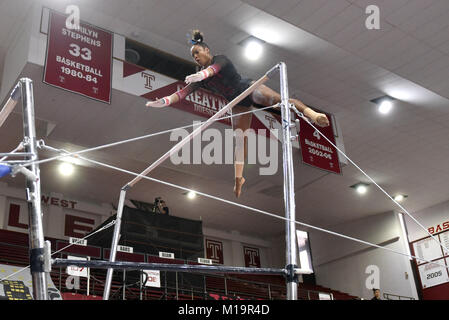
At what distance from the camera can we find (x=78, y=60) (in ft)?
21.5

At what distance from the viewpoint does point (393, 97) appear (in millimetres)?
9062

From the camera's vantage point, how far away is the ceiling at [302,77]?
7004 millimetres

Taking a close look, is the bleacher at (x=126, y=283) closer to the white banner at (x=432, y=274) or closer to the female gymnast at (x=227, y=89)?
the female gymnast at (x=227, y=89)

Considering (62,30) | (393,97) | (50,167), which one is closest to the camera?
(62,30)

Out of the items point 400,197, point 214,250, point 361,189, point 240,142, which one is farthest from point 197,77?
point 214,250

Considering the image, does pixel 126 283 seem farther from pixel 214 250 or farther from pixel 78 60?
pixel 214 250

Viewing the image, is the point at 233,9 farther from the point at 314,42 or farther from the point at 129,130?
the point at 129,130

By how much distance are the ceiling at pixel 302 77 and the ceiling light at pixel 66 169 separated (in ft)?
0.48

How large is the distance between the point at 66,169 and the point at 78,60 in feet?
15.9

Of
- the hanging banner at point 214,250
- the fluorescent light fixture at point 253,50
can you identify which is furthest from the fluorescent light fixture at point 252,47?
the hanging banner at point 214,250

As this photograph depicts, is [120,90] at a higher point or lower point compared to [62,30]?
lower
